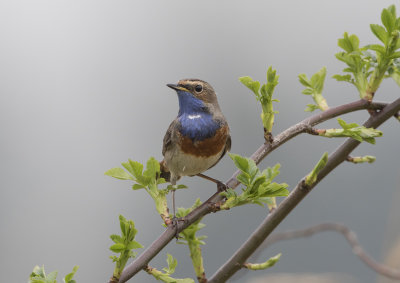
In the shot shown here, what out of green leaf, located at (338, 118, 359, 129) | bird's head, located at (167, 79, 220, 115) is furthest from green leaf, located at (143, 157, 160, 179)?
bird's head, located at (167, 79, 220, 115)

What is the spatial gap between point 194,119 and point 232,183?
828mm

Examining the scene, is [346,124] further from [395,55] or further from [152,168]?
[152,168]

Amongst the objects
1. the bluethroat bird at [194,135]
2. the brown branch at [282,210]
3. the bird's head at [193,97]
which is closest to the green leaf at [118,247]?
the brown branch at [282,210]

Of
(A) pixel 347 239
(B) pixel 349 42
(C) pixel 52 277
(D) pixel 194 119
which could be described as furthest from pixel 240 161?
(D) pixel 194 119

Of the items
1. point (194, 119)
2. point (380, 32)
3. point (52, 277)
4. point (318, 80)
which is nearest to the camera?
point (52, 277)

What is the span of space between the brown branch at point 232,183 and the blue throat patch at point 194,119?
2.43 feet

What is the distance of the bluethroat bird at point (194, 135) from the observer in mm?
1997

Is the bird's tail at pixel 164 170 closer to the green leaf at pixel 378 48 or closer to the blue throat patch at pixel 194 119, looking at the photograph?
the blue throat patch at pixel 194 119

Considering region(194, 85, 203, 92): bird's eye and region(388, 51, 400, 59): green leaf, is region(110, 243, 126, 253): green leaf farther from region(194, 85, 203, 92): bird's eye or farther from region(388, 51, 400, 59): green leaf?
region(194, 85, 203, 92): bird's eye

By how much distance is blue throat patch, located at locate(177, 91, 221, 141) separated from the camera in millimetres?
2053

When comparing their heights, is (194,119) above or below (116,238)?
above

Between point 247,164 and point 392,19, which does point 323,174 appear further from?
point 392,19

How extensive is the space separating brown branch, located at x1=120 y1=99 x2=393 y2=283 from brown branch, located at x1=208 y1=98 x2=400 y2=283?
3 cm

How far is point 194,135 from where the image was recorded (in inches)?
81.0
